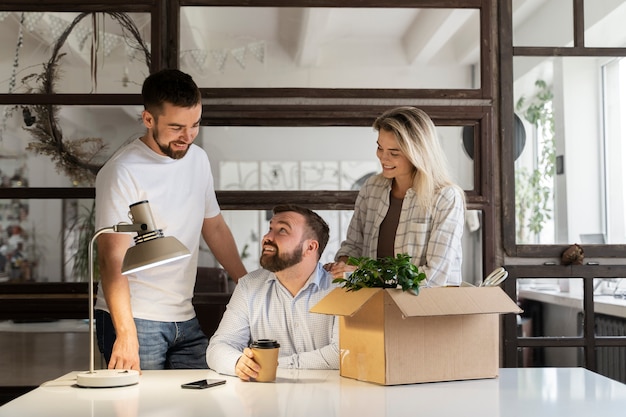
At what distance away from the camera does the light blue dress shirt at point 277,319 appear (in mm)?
2768

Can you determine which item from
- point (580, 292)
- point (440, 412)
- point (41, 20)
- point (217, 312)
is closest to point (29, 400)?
point (440, 412)

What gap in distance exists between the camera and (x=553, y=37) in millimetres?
3783

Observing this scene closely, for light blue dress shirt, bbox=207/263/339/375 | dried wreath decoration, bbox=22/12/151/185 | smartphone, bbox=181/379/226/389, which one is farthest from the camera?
dried wreath decoration, bbox=22/12/151/185

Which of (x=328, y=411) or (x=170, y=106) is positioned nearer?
(x=328, y=411)

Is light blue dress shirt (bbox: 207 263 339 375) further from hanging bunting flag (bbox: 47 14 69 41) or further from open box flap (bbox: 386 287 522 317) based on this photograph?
hanging bunting flag (bbox: 47 14 69 41)

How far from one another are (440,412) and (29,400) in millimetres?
1001

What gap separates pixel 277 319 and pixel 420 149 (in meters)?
0.83

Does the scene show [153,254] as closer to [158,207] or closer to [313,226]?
[158,207]

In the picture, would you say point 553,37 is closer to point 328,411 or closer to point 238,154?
point 238,154

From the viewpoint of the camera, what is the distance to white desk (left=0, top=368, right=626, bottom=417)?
1943 mm

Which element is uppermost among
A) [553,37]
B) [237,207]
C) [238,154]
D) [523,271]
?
[553,37]

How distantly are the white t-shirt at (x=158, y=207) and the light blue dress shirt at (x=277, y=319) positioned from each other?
29 cm

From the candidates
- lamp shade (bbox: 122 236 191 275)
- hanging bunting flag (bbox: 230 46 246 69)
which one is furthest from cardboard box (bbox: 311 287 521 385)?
hanging bunting flag (bbox: 230 46 246 69)

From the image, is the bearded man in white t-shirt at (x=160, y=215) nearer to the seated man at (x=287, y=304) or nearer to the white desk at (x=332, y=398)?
the seated man at (x=287, y=304)
